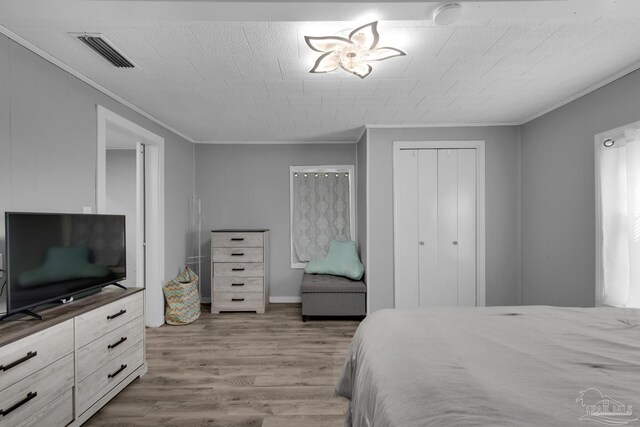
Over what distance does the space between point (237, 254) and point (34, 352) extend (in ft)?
8.96

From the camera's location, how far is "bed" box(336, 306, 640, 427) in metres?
0.85

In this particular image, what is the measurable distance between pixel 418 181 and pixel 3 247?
377 cm

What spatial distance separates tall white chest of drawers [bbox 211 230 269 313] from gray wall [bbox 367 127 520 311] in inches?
57.9

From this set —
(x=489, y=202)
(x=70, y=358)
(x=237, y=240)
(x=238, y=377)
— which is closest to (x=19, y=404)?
(x=70, y=358)

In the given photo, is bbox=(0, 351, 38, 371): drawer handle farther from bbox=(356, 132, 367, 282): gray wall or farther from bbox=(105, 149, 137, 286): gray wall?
bbox=(105, 149, 137, 286): gray wall

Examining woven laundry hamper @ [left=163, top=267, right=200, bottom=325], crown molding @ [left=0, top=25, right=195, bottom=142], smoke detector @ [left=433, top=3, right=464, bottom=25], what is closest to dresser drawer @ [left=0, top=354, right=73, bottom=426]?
crown molding @ [left=0, top=25, right=195, bottom=142]

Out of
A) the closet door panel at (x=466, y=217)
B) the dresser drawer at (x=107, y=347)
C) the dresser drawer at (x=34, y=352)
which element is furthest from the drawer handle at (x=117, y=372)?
the closet door panel at (x=466, y=217)

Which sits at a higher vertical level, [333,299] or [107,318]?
[107,318]

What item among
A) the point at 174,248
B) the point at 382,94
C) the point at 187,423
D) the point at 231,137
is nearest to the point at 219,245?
the point at 174,248

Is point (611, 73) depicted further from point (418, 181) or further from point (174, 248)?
point (174, 248)

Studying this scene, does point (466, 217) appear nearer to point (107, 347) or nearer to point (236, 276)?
point (236, 276)

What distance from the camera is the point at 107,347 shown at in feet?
7.20

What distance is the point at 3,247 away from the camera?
6.17 ft

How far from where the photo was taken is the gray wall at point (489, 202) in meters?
3.99
